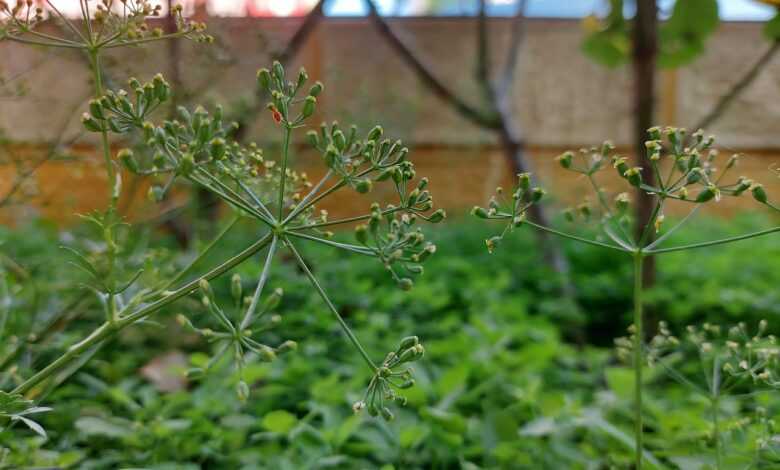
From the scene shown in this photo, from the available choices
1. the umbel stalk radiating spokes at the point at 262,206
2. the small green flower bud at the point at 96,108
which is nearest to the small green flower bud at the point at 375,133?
the umbel stalk radiating spokes at the point at 262,206

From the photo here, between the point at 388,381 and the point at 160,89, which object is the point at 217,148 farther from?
the point at 388,381

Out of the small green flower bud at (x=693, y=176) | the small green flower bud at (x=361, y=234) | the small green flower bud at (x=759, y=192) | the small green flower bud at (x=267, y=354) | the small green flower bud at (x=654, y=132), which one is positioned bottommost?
the small green flower bud at (x=267, y=354)

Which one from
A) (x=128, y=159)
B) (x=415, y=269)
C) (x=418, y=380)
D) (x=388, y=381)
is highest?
(x=128, y=159)

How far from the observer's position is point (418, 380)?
4.33 ft

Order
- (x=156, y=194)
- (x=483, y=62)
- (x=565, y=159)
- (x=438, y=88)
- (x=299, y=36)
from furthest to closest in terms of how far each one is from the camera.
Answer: (x=483, y=62) < (x=438, y=88) < (x=299, y=36) < (x=565, y=159) < (x=156, y=194)

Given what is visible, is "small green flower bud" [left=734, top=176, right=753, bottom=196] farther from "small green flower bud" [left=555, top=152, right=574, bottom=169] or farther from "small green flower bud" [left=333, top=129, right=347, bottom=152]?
"small green flower bud" [left=333, top=129, right=347, bottom=152]

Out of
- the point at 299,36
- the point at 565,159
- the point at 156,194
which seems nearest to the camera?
the point at 156,194

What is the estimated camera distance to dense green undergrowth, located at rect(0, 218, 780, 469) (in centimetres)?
107

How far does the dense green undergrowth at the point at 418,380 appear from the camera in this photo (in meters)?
1.07

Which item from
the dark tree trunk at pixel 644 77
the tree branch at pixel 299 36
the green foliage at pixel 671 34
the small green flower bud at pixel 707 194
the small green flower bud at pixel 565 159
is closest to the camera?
the small green flower bud at pixel 707 194

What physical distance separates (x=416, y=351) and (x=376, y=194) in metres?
2.51

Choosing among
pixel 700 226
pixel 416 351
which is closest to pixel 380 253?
pixel 416 351

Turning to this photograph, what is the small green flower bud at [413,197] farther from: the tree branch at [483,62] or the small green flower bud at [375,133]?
the tree branch at [483,62]

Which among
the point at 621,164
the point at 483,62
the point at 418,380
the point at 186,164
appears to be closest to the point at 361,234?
the point at 186,164
